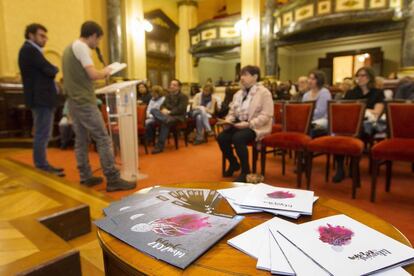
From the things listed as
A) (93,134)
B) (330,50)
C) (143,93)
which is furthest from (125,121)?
(330,50)

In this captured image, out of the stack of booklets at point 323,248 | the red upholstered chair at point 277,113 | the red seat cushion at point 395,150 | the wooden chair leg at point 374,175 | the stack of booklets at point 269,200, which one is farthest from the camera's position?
the red upholstered chair at point 277,113

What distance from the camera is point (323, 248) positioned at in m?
0.66

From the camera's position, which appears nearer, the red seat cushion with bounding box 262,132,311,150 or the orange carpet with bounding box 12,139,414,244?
the orange carpet with bounding box 12,139,414,244

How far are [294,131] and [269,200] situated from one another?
6.95 feet

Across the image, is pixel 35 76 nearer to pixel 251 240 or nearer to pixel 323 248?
pixel 251 240

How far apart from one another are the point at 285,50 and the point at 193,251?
44.6ft

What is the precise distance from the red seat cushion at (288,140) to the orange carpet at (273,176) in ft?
1.23

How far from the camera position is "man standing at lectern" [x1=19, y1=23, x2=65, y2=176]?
2.65 meters

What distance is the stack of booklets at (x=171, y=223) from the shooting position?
0.66 metres

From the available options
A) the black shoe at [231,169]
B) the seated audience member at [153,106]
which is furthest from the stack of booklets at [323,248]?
the seated audience member at [153,106]

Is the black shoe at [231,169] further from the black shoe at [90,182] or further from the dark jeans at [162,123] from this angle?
the dark jeans at [162,123]

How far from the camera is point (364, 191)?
253 centimetres

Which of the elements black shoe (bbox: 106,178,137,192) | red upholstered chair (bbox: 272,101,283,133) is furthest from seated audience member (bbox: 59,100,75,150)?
red upholstered chair (bbox: 272,101,283,133)

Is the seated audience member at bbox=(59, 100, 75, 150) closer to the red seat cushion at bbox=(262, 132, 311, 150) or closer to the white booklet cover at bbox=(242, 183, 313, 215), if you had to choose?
the red seat cushion at bbox=(262, 132, 311, 150)
